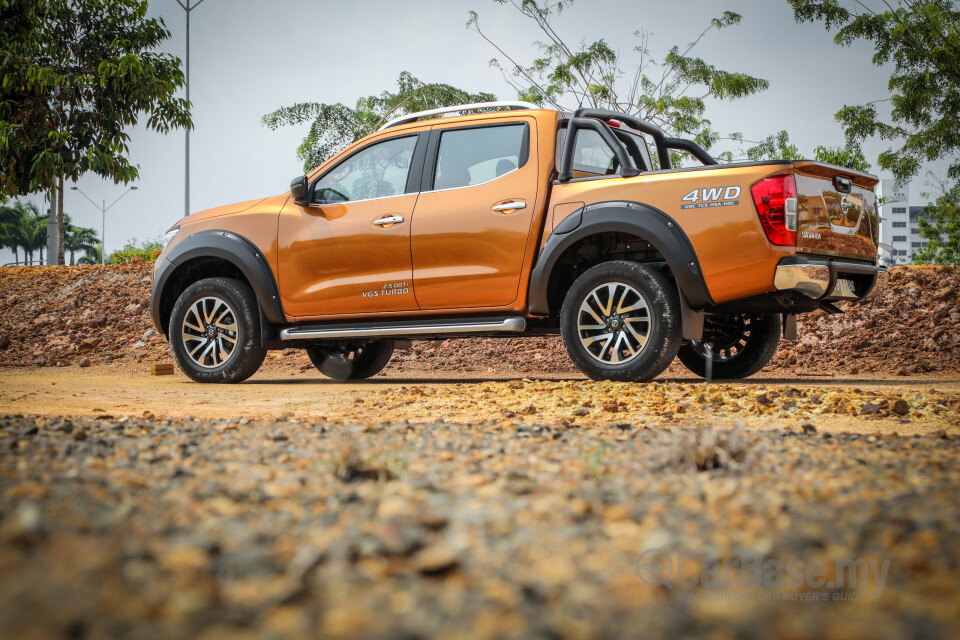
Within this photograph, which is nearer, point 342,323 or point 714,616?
point 714,616

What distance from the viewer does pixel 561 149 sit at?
700 cm

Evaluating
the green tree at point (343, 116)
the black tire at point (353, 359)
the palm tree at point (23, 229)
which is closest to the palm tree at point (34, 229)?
the palm tree at point (23, 229)

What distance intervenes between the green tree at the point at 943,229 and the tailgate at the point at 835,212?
1372cm

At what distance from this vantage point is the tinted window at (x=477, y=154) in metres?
7.04

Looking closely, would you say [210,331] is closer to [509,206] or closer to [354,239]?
[354,239]

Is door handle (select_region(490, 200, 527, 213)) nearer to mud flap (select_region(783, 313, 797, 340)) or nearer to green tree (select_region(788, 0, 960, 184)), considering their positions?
mud flap (select_region(783, 313, 797, 340))

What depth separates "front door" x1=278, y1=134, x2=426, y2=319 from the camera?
7285mm

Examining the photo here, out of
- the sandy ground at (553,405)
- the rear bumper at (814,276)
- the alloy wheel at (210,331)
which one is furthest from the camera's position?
the alloy wheel at (210,331)

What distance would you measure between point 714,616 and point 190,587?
1019 millimetres

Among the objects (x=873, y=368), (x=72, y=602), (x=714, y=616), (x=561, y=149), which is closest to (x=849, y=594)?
(x=714, y=616)

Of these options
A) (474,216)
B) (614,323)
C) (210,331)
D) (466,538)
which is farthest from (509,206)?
(466,538)

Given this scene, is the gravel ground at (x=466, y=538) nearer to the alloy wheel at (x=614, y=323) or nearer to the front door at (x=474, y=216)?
the alloy wheel at (x=614, y=323)

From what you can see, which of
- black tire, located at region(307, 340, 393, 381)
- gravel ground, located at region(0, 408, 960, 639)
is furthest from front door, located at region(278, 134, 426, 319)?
gravel ground, located at region(0, 408, 960, 639)

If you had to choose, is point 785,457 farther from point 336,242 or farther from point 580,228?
point 336,242
